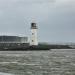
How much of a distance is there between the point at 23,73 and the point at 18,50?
397 ft

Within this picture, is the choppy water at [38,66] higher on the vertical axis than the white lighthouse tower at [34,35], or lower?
lower

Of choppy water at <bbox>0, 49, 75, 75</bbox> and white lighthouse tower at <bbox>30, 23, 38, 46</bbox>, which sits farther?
white lighthouse tower at <bbox>30, 23, 38, 46</bbox>

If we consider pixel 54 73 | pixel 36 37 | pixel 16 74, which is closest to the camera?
pixel 16 74

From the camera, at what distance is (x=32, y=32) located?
16438 centimetres

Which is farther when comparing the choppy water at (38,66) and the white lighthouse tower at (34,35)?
the white lighthouse tower at (34,35)

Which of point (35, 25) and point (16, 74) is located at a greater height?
point (35, 25)

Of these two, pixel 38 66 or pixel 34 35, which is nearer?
pixel 38 66

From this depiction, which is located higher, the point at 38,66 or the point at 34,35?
the point at 34,35

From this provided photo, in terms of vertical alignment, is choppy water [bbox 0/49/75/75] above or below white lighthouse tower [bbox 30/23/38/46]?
below

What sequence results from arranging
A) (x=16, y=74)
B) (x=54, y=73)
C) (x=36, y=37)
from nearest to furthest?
1. (x=16, y=74)
2. (x=54, y=73)
3. (x=36, y=37)

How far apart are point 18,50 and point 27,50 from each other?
632cm

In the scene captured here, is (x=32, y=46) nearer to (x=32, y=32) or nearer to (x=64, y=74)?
(x=32, y=32)

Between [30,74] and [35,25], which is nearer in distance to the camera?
[30,74]

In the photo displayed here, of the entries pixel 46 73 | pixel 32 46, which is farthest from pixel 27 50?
pixel 46 73
